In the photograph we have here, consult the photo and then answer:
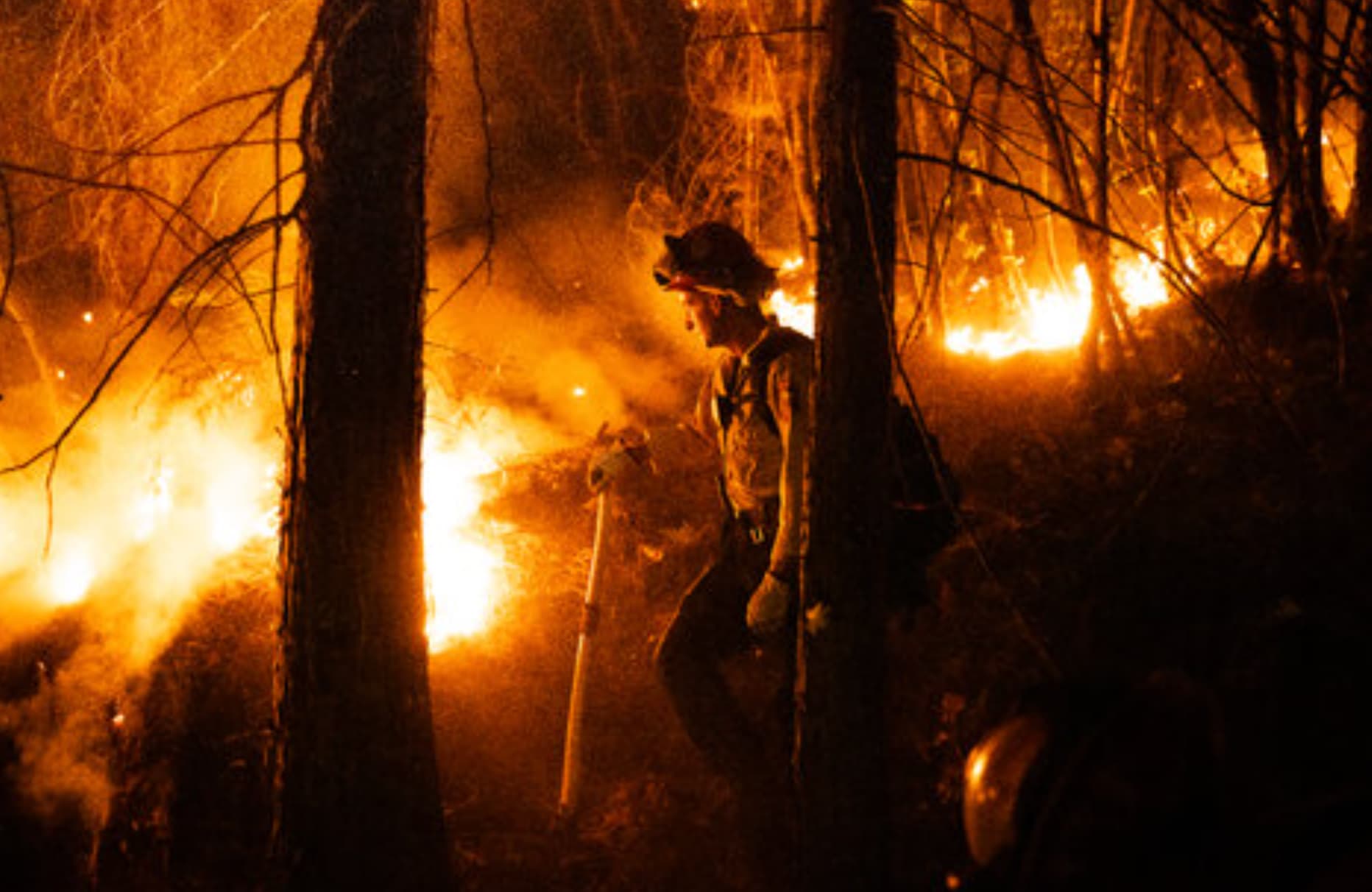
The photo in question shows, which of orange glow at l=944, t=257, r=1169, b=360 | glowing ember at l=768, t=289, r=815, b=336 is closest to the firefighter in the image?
glowing ember at l=768, t=289, r=815, b=336

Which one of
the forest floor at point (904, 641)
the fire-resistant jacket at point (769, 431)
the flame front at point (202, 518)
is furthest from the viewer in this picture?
the flame front at point (202, 518)

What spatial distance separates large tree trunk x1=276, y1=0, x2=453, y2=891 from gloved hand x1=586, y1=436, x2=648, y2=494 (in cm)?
154

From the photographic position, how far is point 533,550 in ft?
22.7

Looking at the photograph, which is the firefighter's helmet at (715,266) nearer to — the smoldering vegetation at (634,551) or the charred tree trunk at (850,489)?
the smoldering vegetation at (634,551)

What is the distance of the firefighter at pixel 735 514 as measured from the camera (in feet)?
13.5

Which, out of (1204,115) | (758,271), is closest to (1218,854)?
(758,271)

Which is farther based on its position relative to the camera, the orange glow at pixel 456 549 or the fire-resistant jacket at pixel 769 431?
the orange glow at pixel 456 549

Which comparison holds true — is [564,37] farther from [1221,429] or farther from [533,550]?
[1221,429]

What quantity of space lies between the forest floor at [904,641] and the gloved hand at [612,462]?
145 centimetres

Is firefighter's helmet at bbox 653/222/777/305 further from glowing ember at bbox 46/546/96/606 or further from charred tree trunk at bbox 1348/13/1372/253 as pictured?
glowing ember at bbox 46/546/96/606

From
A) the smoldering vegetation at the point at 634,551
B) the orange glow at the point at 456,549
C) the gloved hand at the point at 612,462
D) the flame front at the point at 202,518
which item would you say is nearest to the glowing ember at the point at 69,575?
the flame front at the point at 202,518

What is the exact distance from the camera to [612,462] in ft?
16.6

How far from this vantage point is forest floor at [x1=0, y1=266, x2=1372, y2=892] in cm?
462

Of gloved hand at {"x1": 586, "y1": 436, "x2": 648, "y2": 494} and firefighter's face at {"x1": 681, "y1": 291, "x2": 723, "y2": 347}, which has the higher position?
firefighter's face at {"x1": 681, "y1": 291, "x2": 723, "y2": 347}
